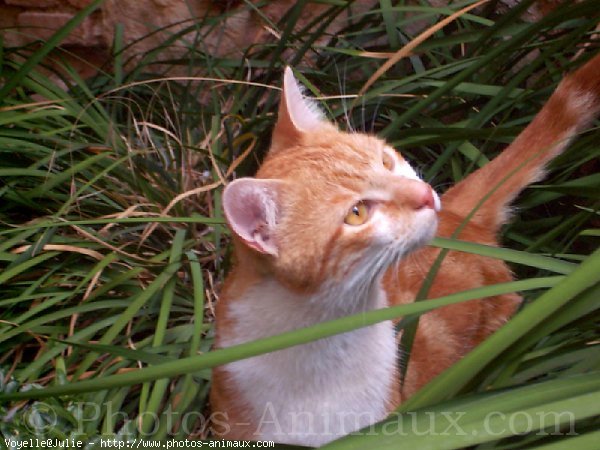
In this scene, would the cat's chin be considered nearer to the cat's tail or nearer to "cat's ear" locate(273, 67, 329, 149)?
the cat's tail

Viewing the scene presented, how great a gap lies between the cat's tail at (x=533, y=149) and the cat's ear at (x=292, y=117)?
1.27 feet

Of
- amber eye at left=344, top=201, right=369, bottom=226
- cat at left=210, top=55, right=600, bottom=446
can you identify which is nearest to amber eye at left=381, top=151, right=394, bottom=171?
cat at left=210, top=55, right=600, bottom=446

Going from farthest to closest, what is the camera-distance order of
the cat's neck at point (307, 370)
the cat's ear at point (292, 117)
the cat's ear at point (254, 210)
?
1. the cat's ear at point (292, 117)
2. the cat's neck at point (307, 370)
3. the cat's ear at point (254, 210)

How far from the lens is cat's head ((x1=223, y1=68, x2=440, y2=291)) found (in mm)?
1218

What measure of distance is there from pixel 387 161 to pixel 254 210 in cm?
31

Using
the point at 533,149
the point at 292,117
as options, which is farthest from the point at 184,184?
the point at 533,149

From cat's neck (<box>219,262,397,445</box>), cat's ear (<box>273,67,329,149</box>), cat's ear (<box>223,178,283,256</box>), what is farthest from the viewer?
cat's ear (<box>273,67,329,149</box>)

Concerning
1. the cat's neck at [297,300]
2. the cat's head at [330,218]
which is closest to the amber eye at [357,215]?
the cat's head at [330,218]

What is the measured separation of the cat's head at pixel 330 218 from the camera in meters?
1.22

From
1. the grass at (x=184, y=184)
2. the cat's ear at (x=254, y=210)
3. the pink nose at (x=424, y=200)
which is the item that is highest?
the pink nose at (x=424, y=200)

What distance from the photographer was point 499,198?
5.62ft

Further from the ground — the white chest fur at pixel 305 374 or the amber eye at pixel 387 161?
the amber eye at pixel 387 161

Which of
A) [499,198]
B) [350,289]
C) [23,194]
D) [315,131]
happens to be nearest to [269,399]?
[350,289]

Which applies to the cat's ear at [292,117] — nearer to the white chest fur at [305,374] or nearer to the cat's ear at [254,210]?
the cat's ear at [254,210]
